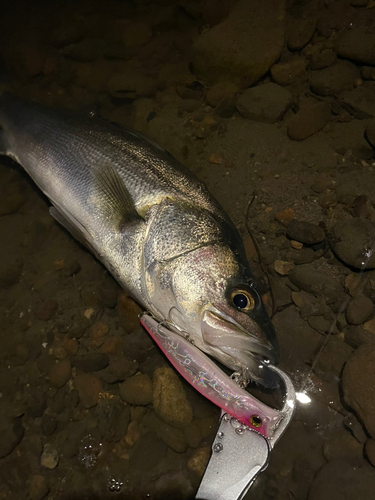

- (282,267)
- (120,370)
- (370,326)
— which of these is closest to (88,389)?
(120,370)

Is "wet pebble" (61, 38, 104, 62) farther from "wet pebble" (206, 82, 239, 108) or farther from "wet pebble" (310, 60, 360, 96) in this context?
"wet pebble" (310, 60, 360, 96)

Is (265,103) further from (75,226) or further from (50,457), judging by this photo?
(50,457)

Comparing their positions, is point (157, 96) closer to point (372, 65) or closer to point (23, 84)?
point (23, 84)

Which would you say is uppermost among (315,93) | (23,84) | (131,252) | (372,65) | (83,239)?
(372,65)

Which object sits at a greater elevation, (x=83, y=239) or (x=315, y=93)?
(x=315, y=93)

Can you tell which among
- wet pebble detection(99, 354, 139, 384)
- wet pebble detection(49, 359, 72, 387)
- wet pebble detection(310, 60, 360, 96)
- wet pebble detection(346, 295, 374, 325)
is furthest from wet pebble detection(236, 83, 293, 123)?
wet pebble detection(49, 359, 72, 387)

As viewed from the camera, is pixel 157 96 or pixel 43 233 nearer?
pixel 43 233

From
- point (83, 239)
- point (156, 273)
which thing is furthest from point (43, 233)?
point (156, 273)

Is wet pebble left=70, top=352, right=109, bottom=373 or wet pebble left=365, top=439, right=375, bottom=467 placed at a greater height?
wet pebble left=365, top=439, right=375, bottom=467
